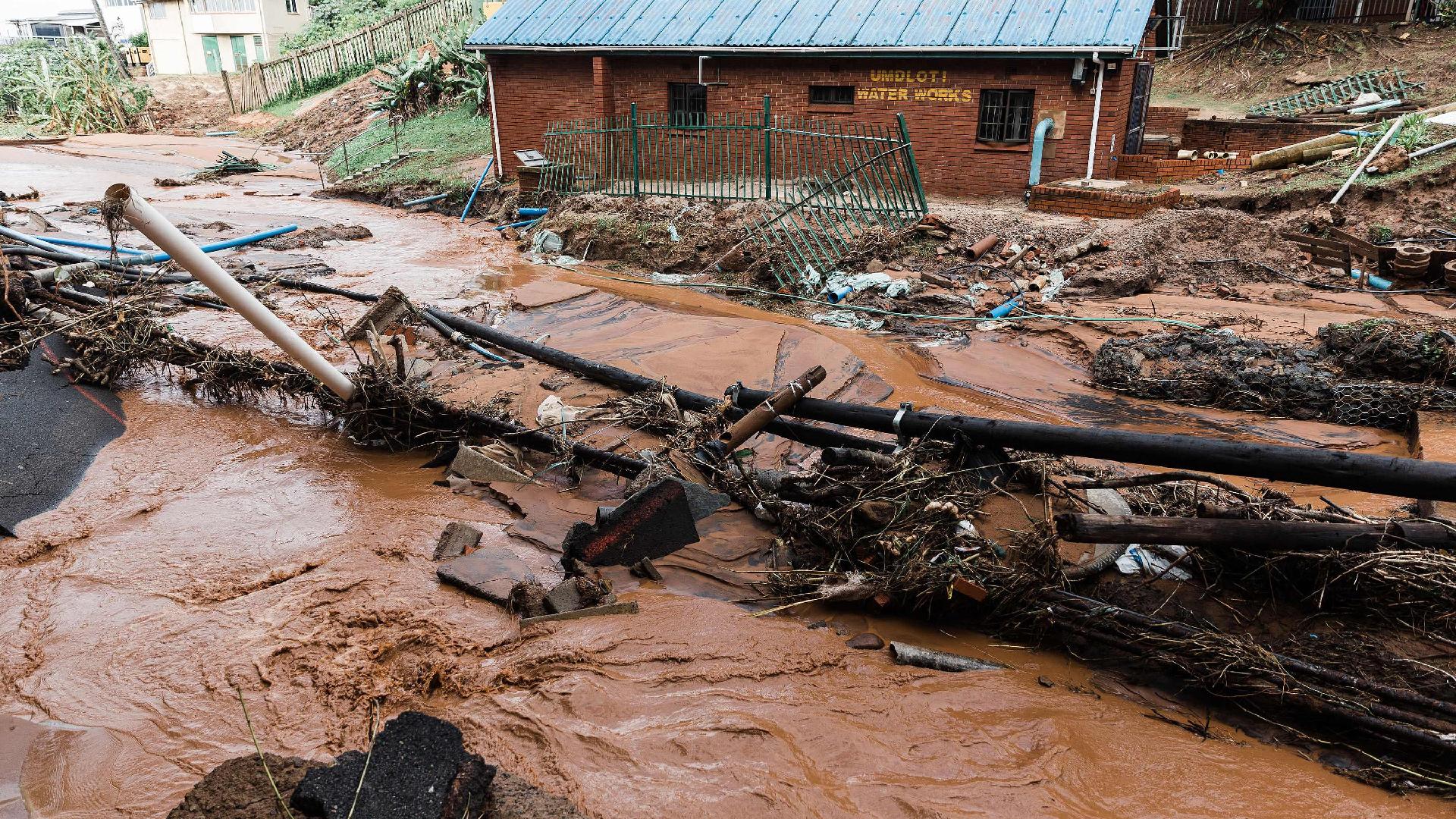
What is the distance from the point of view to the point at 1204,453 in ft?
13.3

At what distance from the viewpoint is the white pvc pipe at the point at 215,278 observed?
500 centimetres

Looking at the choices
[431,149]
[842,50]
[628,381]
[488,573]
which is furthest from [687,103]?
[488,573]

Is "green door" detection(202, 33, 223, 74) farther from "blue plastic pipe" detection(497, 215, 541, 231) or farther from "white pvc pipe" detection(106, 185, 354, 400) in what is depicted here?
"white pvc pipe" detection(106, 185, 354, 400)

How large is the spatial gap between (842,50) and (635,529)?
12.6 meters

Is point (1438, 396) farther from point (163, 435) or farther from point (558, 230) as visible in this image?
point (558, 230)

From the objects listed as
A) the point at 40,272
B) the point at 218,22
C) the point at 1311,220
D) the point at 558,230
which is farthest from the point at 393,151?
the point at 218,22

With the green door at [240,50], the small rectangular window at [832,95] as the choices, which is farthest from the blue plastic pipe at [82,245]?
the green door at [240,50]

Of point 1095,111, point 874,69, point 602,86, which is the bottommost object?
point 1095,111

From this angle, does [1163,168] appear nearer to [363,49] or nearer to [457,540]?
[457,540]

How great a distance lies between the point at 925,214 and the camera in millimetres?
13422

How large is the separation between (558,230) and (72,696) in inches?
439

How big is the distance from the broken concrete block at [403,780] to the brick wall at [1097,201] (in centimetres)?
1270

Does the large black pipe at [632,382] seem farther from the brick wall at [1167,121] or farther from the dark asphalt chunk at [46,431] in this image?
the brick wall at [1167,121]

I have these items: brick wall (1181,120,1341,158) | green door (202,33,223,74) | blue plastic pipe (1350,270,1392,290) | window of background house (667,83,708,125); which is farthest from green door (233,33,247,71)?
blue plastic pipe (1350,270,1392,290)
